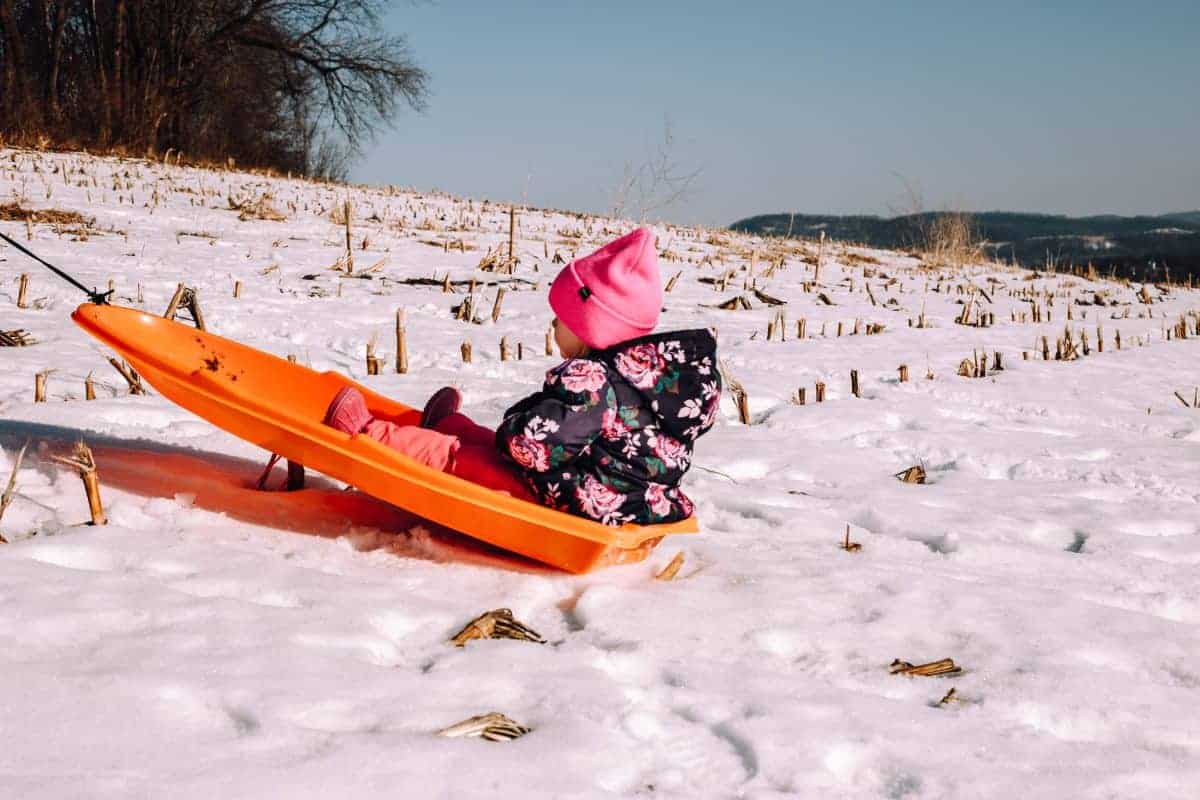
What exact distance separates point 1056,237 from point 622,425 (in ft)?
162

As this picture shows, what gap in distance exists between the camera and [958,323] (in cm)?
907

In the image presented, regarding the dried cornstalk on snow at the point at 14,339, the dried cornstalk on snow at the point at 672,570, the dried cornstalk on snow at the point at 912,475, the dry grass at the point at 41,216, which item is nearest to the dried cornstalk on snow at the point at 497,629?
the dried cornstalk on snow at the point at 672,570

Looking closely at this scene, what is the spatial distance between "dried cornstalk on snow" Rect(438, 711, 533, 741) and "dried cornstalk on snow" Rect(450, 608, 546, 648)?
16.5 inches

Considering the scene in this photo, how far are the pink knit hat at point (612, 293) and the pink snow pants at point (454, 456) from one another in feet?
1.53

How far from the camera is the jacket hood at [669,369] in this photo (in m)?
2.75

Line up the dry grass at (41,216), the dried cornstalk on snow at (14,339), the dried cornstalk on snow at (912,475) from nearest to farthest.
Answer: the dried cornstalk on snow at (912,475)
the dried cornstalk on snow at (14,339)
the dry grass at (41,216)

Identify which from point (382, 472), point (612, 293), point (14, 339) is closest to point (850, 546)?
point (612, 293)

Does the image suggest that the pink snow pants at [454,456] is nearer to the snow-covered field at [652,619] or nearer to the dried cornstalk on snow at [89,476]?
the snow-covered field at [652,619]

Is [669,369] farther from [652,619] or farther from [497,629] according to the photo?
[497,629]

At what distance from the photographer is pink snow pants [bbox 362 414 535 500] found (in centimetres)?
287

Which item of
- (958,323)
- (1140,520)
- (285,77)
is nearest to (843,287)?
(958,323)

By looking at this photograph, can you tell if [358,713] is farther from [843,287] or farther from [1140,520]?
[843,287]

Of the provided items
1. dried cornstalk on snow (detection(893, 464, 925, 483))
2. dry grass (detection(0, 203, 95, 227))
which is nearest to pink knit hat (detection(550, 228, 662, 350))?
dried cornstalk on snow (detection(893, 464, 925, 483))

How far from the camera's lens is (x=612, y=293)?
8.98 feet
